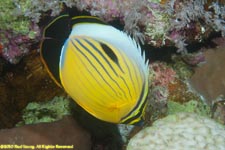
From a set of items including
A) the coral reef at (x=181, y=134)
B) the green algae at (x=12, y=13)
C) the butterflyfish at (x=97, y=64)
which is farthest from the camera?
the coral reef at (x=181, y=134)

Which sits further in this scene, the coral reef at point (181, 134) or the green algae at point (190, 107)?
the green algae at point (190, 107)

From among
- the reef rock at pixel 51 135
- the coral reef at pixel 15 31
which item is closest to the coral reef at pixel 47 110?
the reef rock at pixel 51 135

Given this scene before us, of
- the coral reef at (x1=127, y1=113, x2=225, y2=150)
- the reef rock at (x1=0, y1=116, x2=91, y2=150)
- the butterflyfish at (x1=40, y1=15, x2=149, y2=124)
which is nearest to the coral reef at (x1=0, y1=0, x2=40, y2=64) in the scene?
the reef rock at (x1=0, y1=116, x2=91, y2=150)

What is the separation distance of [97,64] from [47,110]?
1.83 m

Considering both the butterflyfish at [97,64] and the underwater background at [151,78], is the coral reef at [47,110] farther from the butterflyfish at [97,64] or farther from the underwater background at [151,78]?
the butterflyfish at [97,64]

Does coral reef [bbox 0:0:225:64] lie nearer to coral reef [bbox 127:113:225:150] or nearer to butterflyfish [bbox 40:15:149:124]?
coral reef [bbox 127:113:225:150]

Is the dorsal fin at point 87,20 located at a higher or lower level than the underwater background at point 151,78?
higher

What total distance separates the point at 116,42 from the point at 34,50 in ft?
5.11

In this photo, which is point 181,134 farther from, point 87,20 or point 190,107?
point 87,20

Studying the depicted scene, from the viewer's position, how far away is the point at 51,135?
2855mm

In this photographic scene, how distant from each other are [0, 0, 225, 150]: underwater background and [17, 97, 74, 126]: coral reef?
0.03ft

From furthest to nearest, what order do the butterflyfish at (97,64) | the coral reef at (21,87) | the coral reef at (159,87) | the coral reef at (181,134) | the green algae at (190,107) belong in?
the green algae at (190,107) → the coral reef at (159,87) → the coral reef at (21,87) → the coral reef at (181,134) → the butterflyfish at (97,64)

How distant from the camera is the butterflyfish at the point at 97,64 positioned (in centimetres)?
151

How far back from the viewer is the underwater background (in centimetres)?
260
